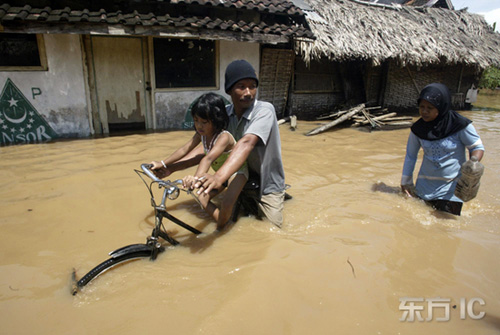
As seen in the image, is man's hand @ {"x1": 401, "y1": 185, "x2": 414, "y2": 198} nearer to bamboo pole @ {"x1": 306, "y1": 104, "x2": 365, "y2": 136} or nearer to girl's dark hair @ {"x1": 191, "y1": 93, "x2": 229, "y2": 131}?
girl's dark hair @ {"x1": 191, "y1": 93, "x2": 229, "y2": 131}

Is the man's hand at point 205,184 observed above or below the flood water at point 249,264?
above

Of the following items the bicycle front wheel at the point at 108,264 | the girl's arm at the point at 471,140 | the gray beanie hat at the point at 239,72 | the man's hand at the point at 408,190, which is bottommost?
the bicycle front wheel at the point at 108,264

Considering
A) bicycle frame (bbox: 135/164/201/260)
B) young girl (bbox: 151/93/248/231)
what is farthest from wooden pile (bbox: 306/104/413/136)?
bicycle frame (bbox: 135/164/201/260)

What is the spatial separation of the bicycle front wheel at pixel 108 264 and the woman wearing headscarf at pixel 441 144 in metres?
2.76

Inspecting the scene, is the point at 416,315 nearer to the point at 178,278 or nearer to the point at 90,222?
the point at 178,278

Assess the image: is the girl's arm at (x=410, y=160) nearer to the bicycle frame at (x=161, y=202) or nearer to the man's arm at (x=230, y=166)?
the man's arm at (x=230, y=166)

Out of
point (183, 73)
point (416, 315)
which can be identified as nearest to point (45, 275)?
point (416, 315)

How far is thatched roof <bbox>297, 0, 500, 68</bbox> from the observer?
9.12m

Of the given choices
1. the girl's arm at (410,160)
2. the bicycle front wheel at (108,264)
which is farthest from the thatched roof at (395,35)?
the bicycle front wheel at (108,264)

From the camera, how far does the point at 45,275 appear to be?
2.25 m

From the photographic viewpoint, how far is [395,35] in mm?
10297

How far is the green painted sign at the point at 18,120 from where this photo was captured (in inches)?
240

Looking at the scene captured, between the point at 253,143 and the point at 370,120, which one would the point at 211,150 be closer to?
the point at 253,143

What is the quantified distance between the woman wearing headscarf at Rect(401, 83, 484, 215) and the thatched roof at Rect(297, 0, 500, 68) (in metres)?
5.90
